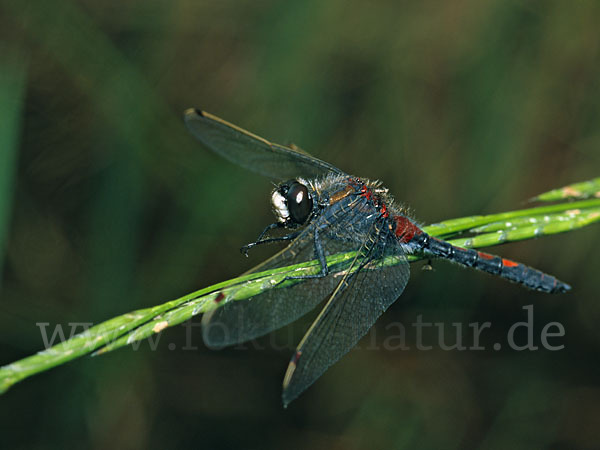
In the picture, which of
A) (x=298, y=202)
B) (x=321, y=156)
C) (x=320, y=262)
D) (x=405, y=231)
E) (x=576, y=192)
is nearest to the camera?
(x=576, y=192)

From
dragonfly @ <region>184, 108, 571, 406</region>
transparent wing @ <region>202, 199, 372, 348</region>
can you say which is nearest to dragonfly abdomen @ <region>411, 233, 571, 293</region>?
dragonfly @ <region>184, 108, 571, 406</region>

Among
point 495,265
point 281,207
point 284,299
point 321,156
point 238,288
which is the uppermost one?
point 321,156

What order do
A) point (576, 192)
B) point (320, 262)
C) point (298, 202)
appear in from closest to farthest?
1. point (576, 192)
2. point (320, 262)
3. point (298, 202)

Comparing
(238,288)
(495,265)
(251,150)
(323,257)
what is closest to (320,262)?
(323,257)

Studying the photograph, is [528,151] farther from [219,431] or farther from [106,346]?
[106,346]

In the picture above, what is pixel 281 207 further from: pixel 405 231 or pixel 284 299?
pixel 405 231

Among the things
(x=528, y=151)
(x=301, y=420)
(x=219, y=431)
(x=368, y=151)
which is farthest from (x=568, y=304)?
(x=219, y=431)

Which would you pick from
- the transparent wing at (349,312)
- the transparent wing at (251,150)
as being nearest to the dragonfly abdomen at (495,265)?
the transparent wing at (349,312)
